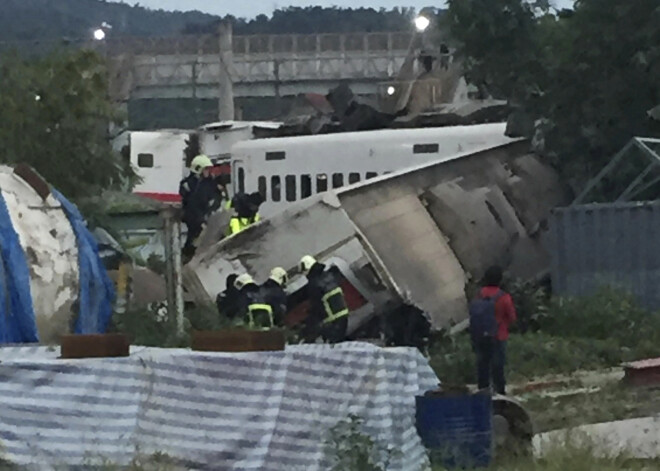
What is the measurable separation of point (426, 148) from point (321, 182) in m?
2.01

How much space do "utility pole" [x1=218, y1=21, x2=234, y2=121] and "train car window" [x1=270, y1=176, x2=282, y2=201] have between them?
73.5 ft

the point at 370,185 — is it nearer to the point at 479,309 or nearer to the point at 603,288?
the point at 603,288

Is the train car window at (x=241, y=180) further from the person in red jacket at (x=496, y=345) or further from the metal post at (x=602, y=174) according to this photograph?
the person in red jacket at (x=496, y=345)

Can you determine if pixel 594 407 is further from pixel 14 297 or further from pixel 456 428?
pixel 14 297

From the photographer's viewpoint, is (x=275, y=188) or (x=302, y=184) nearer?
(x=302, y=184)

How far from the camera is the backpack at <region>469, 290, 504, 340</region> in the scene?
13.6m

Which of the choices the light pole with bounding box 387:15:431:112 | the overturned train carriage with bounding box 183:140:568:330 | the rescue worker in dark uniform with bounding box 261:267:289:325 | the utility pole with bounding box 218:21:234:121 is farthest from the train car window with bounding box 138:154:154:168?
the rescue worker in dark uniform with bounding box 261:267:289:325

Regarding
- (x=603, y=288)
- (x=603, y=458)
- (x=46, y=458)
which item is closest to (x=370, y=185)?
(x=603, y=288)

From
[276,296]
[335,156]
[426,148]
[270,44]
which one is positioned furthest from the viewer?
[270,44]

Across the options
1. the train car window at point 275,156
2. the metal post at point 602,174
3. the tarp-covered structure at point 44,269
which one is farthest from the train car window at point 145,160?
the tarp-covered structure at point 44,269

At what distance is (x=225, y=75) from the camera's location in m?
48.8

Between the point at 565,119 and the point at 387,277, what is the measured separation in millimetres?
5823

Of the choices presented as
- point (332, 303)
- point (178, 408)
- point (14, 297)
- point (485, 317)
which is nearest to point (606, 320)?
point (332, 303)

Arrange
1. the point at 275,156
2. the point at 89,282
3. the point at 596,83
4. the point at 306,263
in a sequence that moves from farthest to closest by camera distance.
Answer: the point at 275,156 → the point at 596,83 → the point at 306,263 → the point at 89,282
